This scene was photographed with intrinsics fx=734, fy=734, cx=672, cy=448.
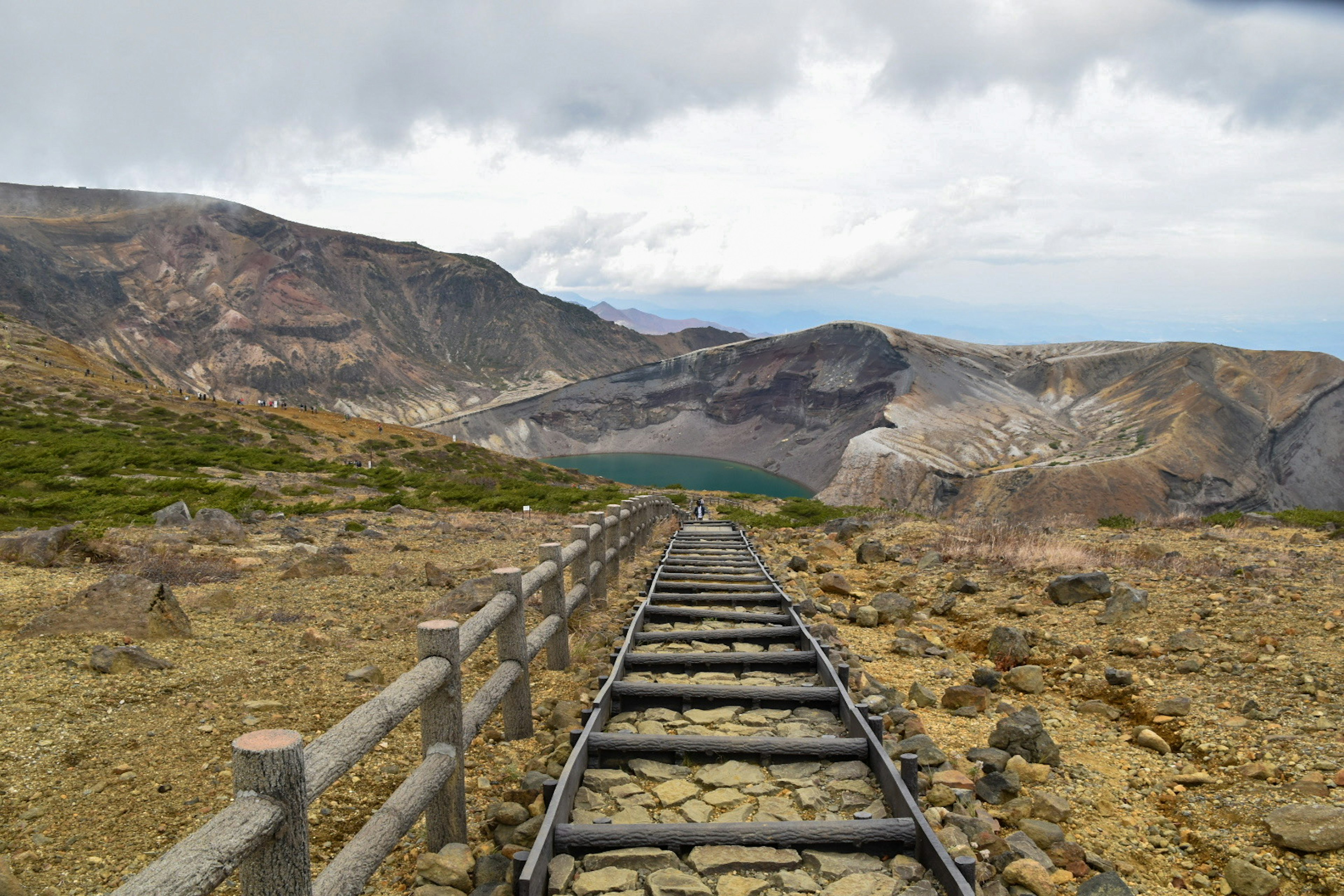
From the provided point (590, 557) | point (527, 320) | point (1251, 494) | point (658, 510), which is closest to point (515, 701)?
point (590, 557)

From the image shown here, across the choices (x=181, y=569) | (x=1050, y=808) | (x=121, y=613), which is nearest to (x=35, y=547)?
(x=181, y=569)

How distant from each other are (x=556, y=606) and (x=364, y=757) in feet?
9.28

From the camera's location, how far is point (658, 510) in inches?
787

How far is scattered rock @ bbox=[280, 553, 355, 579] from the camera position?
980 cm

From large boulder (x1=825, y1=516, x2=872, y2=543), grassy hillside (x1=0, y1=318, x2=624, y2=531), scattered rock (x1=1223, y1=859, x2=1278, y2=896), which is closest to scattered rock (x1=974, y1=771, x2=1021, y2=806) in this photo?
scattered rock (x1=1223, y1=859, x2=1278, y2=896)

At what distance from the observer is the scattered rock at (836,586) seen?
10.4 m

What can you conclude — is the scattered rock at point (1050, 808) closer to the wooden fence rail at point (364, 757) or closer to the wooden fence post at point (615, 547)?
the wooden fence rail at point (364, 757)

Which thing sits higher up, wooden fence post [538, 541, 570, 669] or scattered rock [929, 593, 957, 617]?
wooden fence post [538, 541, 570, 669]

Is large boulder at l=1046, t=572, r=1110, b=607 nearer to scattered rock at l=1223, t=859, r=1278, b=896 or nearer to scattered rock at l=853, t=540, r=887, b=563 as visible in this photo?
scattered rock at l=853, t=540, r=887, b=563

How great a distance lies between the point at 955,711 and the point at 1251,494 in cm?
8226

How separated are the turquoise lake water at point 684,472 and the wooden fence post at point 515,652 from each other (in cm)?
7595

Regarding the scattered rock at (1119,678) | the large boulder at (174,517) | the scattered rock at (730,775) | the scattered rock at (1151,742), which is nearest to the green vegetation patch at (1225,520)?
the scattered rock at (1119,678)

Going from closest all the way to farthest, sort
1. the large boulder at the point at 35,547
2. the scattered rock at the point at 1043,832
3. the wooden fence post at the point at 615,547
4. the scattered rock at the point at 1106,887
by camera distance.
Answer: the scattered rock at the point at 1106,887
the scattered rock at the point at 1043,832
the large boulder at the point at 35,547
the wooden fence post at the point at 615,547

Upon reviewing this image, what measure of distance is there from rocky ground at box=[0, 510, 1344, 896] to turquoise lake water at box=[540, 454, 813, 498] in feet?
236
